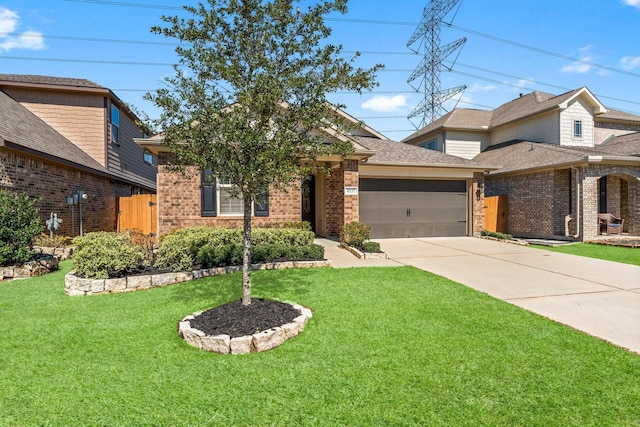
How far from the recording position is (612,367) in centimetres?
322

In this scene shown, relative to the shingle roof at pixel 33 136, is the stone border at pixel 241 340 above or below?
below

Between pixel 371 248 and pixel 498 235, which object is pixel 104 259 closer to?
pixel 371 248

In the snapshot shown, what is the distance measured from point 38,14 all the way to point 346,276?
1585cm

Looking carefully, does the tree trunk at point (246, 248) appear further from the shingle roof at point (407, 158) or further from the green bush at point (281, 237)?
the shingle roof at point (407, 158)

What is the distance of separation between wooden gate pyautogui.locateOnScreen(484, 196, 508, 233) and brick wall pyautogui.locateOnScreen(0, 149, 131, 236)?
15667mm

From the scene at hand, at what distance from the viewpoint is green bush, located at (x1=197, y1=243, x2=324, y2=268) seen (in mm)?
7352

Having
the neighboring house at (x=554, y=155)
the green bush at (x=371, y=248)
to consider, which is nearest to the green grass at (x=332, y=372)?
the green bush at (x=371, y=248)

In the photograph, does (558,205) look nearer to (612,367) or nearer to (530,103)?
(530,103)

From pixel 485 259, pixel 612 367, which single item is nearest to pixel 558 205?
pixel 485 259

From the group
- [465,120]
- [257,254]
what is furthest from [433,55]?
[257,254]

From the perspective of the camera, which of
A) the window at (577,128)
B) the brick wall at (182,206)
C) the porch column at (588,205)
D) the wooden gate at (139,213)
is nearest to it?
the brick wall at (182,206)

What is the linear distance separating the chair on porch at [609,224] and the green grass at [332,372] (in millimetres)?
12423

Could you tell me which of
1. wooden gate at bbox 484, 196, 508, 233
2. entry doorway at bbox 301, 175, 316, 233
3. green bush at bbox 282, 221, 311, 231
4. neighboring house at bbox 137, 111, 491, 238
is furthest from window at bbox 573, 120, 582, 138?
green bush at bbox 282, 221, 311, 231

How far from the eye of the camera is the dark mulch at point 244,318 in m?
3.92
